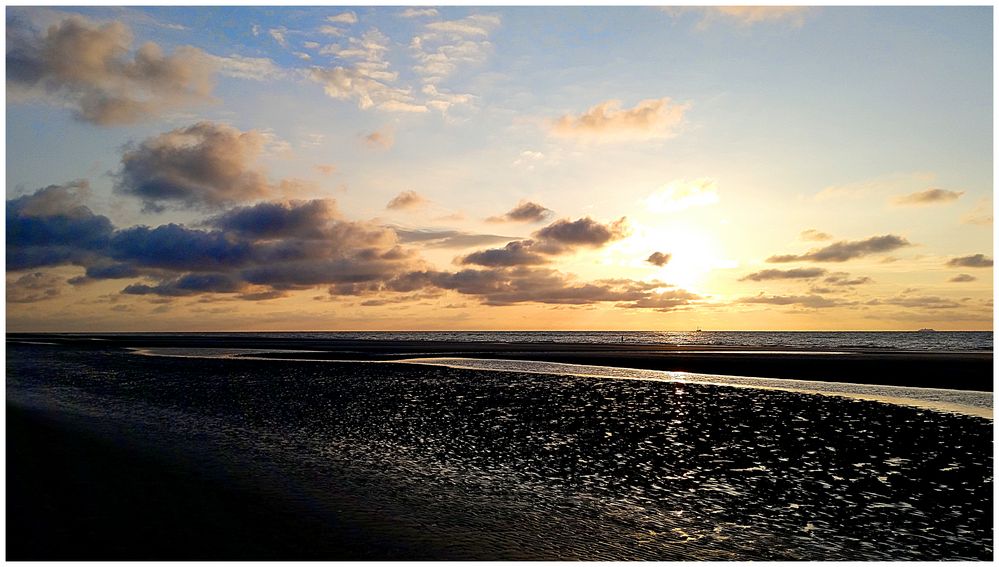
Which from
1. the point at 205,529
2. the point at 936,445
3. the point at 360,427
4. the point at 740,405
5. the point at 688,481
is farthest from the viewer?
the point at 740,405

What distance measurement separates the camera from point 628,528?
1268 cm

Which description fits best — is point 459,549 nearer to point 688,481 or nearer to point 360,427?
point 688,481

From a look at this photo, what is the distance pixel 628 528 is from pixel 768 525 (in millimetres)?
3004

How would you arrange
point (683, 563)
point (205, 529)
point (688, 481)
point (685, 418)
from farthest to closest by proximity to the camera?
point (685, 418)
point (688, 481)
point (205, 529)
point (683, 563)

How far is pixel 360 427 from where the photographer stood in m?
24.2

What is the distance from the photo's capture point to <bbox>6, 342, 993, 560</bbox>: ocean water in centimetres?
1227

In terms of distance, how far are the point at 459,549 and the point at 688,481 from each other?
7.32m

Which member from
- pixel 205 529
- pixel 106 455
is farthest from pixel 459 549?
pixel 106 455

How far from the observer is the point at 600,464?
18.0m

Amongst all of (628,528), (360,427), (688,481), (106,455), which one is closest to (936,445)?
(688,481)

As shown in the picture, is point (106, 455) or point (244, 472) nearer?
point (244, 472)

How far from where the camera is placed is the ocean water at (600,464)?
1227cm

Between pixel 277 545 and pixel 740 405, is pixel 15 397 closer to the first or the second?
pixel 277 545

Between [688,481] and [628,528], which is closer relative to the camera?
[628,528]
